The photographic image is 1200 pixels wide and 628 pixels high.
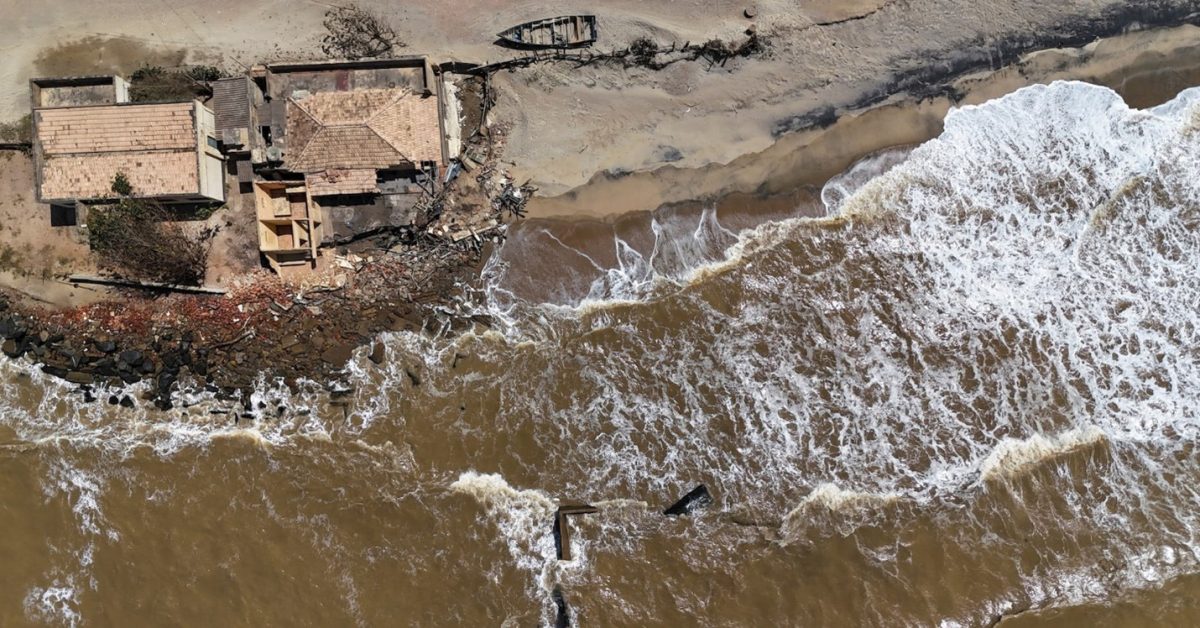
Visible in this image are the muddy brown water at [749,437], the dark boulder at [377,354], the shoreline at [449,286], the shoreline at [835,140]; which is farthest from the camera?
the shoreline at [835,140]

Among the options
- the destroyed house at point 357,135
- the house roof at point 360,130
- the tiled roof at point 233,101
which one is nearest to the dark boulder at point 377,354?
the destroyed house at point 357,135

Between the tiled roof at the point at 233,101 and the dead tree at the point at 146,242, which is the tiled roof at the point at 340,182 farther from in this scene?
the dead tree at the point at 146,242

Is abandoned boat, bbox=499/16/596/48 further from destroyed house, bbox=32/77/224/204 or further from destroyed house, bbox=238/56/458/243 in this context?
destroyed house, bbox=32/77/224/204

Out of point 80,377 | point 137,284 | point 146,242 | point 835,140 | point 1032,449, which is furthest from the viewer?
point 835,140

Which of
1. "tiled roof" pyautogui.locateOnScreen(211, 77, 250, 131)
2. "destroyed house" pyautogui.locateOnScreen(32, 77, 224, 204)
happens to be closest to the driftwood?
"tiled roof" pyautogui.locateOnScreen(211, 77, 250, 131)

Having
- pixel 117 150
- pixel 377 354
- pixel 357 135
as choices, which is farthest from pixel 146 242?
pixel 377 354

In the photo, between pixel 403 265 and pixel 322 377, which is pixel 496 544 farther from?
pixel 403 265

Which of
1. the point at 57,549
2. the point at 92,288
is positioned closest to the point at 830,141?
the point at 92,288

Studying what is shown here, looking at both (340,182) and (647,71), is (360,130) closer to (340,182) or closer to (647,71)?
(340,182)
